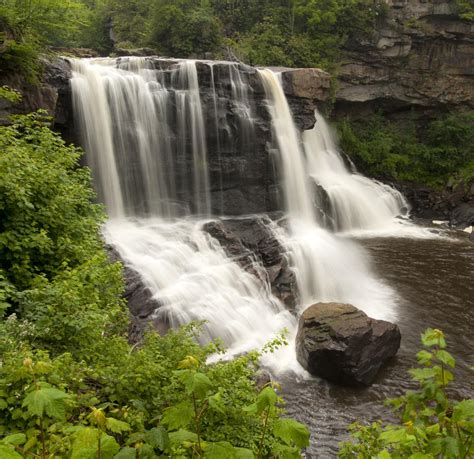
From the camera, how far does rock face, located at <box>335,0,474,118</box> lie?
22.8m

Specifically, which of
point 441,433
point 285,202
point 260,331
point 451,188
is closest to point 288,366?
point 260,331

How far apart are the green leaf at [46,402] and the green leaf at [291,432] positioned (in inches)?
45.8

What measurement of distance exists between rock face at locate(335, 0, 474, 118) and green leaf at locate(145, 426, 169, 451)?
22.8m

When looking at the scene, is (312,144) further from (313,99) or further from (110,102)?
(110,102)

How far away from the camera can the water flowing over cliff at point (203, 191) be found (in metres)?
10.4

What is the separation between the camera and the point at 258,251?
12.6 m

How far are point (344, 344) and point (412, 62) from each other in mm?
→ 20025

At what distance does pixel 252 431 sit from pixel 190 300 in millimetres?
5770

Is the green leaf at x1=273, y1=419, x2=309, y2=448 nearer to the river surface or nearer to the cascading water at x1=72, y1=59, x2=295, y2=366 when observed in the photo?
the river surface

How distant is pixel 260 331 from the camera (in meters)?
10.2

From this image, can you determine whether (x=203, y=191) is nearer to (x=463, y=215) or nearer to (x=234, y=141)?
(x=234, y=141)

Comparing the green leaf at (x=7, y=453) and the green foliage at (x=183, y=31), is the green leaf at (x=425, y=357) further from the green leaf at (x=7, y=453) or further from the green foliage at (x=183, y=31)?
the green foliage at (x=183, y=31)

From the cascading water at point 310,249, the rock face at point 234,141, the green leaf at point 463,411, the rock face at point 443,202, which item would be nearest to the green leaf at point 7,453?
the green leaf at point 463,411

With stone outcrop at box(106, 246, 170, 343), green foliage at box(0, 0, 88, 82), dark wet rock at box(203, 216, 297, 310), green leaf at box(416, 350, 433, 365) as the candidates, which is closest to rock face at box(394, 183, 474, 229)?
dark wet rock at box(203, 216, 297, 310)
